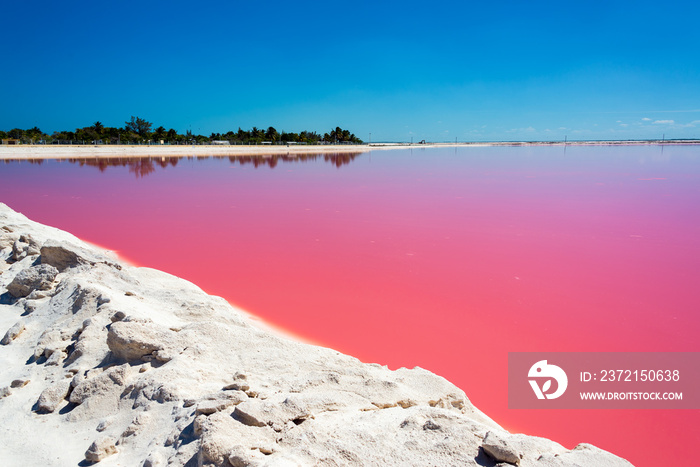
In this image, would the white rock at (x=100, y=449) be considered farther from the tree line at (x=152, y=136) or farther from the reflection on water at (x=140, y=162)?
the tree line at (x=152, y=136)

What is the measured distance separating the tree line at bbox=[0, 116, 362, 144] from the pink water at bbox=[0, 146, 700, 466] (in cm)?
4904

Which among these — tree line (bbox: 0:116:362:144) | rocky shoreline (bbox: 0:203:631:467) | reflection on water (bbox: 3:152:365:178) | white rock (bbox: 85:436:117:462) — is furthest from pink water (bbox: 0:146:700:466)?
tree line (bbox: 0:116:362:144)

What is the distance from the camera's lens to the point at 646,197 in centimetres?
1425

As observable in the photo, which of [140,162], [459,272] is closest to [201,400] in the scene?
[459,272]

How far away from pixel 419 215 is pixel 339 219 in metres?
2.06

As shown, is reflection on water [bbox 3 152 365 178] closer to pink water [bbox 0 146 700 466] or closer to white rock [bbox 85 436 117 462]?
pink water [bbox 0 146 700 466]

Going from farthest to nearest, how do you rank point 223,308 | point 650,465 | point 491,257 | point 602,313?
1. point 491,257
2. point 602,313
3. point 223,308
4. point 650,465

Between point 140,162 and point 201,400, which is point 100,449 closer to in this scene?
point 201,400

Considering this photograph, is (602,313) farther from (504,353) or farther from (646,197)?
(646,197)

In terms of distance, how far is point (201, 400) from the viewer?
2.50 m

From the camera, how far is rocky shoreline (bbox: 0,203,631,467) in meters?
2.20

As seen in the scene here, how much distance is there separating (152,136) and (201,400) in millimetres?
74746

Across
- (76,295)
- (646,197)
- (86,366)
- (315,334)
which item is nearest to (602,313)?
(315,334)

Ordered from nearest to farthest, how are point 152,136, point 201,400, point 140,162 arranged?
point 201,400 < point 140,162 < point 152,136
